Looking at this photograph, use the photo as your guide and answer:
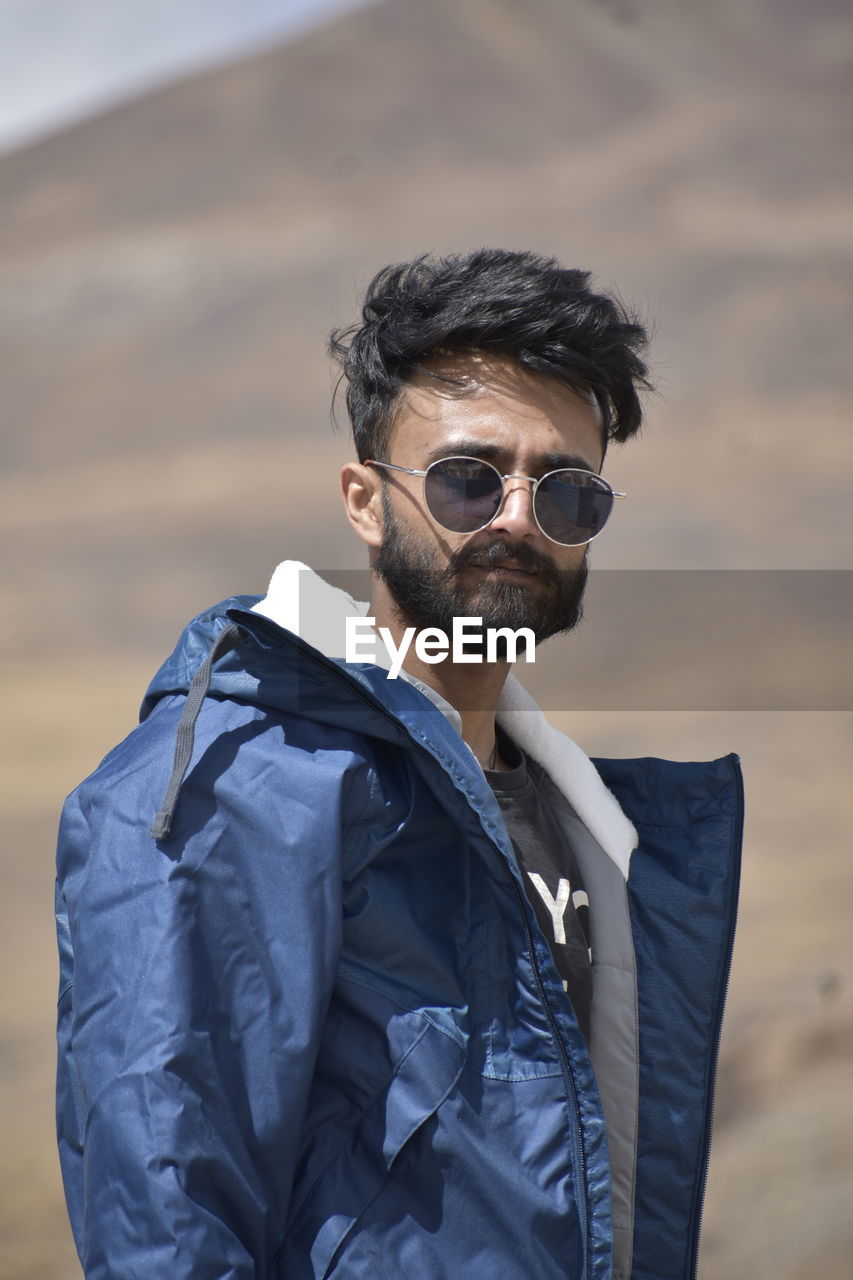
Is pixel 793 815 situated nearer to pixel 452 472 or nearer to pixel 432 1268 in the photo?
pixel 452 472

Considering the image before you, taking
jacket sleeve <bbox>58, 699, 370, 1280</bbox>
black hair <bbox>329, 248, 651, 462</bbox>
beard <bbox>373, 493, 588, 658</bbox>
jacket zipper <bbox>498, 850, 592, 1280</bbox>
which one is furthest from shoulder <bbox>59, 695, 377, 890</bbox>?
black hair <bbox>329, 248, 651, 462</bbox>

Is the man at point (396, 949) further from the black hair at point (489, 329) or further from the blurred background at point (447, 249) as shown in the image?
the blurred background at point (447, 249)

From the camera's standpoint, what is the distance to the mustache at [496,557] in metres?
1.38

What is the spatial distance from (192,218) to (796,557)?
92.5 inches

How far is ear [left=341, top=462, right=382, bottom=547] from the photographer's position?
1.51m

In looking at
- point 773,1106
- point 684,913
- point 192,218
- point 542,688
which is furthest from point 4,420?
point 684,913

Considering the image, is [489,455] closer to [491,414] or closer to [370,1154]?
[491,414]

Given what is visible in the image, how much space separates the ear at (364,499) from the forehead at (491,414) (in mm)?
55

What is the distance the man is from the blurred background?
73.3 inches

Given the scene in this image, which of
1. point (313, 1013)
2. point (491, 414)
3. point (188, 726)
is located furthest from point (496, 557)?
point (313, 1013)

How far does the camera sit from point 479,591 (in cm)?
137

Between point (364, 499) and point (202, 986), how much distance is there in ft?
2.32

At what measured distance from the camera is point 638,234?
4.40 meters

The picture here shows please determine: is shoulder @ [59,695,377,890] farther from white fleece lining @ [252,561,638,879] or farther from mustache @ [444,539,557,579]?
mustache @ [444,539,557,579]
